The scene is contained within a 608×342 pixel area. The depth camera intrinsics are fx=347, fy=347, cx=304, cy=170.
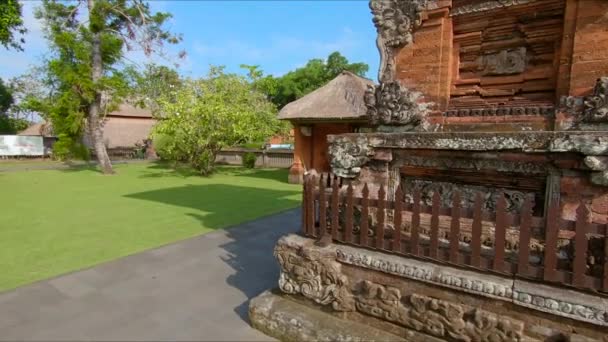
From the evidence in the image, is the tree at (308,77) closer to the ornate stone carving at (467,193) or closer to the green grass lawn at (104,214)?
the green grass lawn at (104,214)

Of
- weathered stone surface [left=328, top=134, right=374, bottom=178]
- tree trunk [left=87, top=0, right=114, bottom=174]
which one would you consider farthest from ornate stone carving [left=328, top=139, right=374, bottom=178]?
tree trunk [left=87, top=0, right=114, bottom=174]

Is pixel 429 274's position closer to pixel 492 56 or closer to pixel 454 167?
pixel 454 167

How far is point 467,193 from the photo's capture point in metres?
3.02

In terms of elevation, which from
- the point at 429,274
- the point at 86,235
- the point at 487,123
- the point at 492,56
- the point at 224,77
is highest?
the point at 224,77

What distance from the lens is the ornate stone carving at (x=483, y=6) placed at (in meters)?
2.81

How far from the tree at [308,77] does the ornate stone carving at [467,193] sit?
3175 cm

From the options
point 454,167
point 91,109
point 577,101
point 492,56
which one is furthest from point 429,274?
point 91,109

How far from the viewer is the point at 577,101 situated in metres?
2.48

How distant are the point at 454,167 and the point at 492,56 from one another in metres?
1.04

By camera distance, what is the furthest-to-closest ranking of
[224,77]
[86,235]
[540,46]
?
[224,77] < [86,235] < [540,46]

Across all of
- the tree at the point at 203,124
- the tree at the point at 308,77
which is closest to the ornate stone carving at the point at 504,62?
the tree at the point at 203,124

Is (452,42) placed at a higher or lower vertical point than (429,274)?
higher

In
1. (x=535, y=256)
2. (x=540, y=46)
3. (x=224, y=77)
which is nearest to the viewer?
(x=535, y=256)

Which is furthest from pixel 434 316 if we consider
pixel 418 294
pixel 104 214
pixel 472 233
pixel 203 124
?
pixel 203 124
